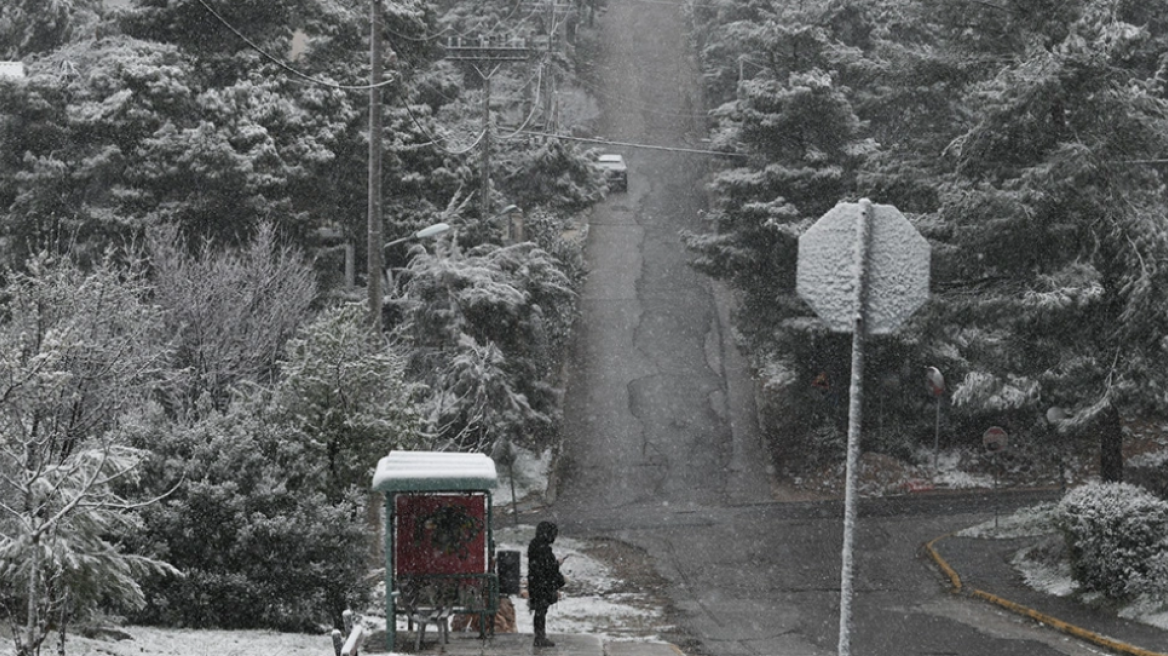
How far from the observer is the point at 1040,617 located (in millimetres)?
19734

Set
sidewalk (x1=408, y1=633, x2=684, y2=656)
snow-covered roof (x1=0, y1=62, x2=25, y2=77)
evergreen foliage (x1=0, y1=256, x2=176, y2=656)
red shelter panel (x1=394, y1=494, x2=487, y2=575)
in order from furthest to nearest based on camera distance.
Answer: snow-covered roof (x1=0, y1=62, x2=25, y2=77), red shelter panel (x1=394, y1=494, x2=487, y2=575), sidewalk (x1=408, y1=633, x2=684, y2=656), evergreen foliage (x1=0, y1=256, x2=176, y2=656)

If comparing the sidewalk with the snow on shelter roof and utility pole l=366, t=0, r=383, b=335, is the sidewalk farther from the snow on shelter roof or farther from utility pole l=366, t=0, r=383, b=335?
utility pole l=366, t=0, r=383, b=335

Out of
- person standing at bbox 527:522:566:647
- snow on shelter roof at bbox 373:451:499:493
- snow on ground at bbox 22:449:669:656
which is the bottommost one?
snow on ground at bbox 22:449:669:656

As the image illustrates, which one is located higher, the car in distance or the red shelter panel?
the car in distance

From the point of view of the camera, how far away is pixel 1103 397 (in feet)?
78.1

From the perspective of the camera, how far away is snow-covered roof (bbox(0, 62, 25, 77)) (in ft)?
99.2

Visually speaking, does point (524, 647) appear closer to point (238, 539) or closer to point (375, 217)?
point (238, 539)

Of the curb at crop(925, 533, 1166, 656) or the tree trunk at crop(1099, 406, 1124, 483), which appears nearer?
the curb at crop(925, 533, 1166, 656)

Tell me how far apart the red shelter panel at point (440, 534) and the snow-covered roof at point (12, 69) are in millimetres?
20680

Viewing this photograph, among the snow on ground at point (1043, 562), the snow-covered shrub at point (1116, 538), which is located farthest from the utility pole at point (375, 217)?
the snow on ground at point (1043, 562)

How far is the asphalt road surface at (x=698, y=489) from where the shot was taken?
64.0 feet

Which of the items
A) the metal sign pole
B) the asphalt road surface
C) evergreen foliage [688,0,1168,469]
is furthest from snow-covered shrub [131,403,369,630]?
evergreen foliage [688,0,1168,469]

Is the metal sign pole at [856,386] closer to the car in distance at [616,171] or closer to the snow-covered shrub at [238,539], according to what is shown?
the snow-covered shrub at [238,539]

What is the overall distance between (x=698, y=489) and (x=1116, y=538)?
14055 millimetres
